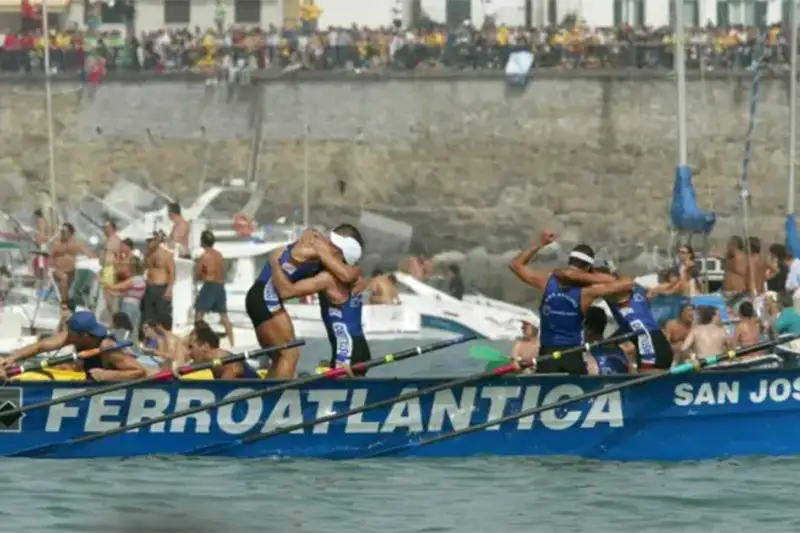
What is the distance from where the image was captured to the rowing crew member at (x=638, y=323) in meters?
18.5

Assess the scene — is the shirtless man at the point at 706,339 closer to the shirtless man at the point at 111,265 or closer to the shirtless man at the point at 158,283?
the shirtless man at the point at 158,283

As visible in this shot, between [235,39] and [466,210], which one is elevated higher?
[235,39]

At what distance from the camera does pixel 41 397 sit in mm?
18156

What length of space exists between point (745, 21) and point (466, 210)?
6.24 m

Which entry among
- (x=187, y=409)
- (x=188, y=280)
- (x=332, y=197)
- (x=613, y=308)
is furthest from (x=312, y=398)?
(x=332, y=197)

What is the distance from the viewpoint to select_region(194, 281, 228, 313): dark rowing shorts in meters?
29.8

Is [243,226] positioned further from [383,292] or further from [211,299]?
[211,299]

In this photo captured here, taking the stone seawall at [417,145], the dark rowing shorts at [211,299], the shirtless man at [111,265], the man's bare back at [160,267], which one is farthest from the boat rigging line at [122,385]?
the stone seawall at [417,145]

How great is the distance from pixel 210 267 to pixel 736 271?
5836 millimetres

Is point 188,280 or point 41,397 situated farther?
point 188,280

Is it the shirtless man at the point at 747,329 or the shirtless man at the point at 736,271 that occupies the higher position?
the shirtless man at the point at 747,329

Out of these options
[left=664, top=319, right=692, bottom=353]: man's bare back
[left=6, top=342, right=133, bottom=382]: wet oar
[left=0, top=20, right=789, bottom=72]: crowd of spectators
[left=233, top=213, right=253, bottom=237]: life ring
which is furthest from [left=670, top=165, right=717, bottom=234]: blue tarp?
[left=0, top=20, right=789, bottom=72]: crowd of spectators

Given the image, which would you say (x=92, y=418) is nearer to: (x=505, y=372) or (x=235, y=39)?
(x=505, y=372)

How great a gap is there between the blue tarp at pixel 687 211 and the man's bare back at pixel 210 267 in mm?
5336
